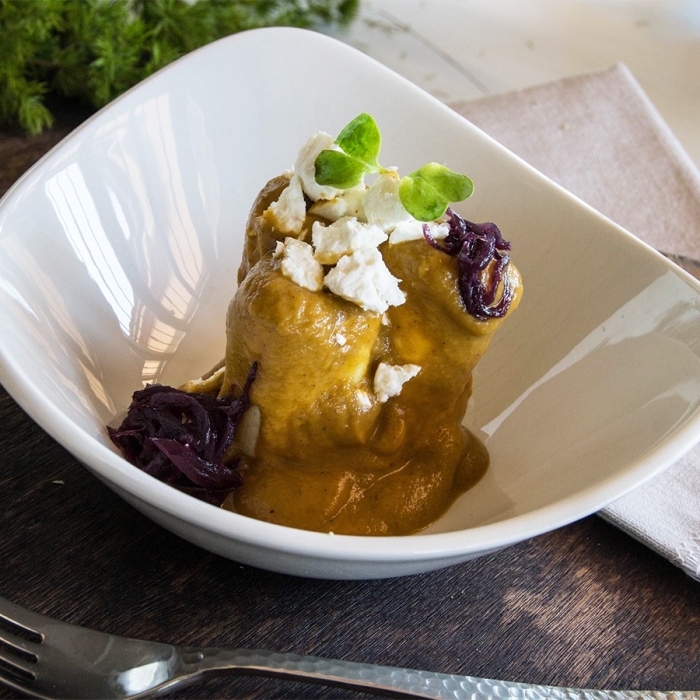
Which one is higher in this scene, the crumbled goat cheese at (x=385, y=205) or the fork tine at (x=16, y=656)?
the crumbled goat cheese at (x=385, y=205)

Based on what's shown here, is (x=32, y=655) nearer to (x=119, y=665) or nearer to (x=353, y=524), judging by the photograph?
(x=119, y=665)

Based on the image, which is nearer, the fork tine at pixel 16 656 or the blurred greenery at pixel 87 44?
the fork tine at pixel 16 656

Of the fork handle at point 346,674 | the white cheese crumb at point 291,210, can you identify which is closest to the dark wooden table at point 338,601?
the fork handle at point 346,674

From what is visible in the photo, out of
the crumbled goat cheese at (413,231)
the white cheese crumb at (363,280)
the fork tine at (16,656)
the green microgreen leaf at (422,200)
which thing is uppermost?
the green microgreen leaf at (422,200)

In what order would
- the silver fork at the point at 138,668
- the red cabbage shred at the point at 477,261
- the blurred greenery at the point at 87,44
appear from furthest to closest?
the blurred greenery at the point at 87,44 < the red cabbage shred at the point at 477,261 < the silver fork at the point at 138,668

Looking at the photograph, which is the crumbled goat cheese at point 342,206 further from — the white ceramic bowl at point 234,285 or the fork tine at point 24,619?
the fork tine at point 24,619

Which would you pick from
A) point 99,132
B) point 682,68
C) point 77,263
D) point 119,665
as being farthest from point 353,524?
point 682,68
